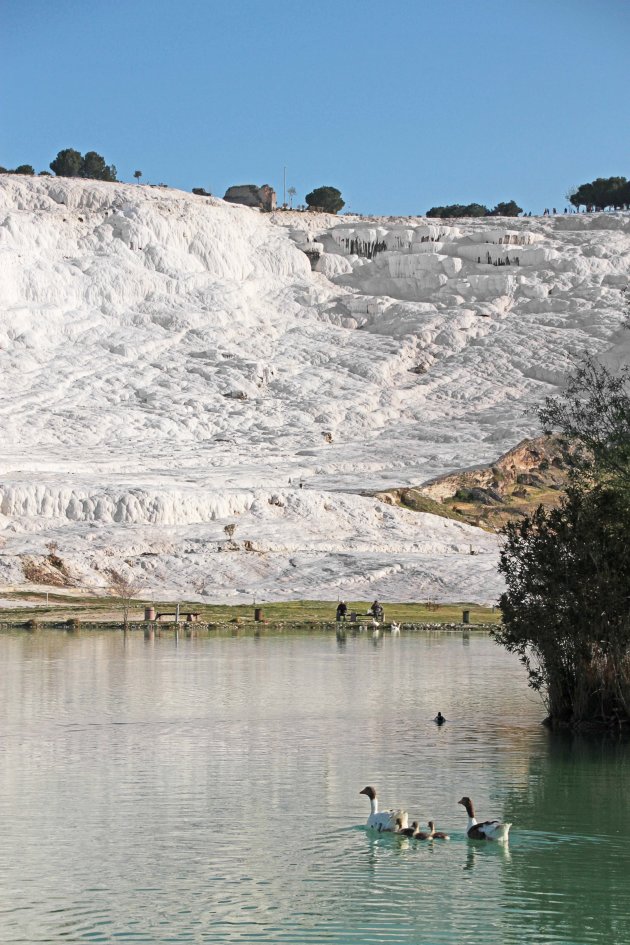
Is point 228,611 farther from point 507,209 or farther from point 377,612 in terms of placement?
point 507,209

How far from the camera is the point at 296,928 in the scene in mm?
12375

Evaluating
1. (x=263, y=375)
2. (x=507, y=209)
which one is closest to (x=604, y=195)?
(x=507, y=209)

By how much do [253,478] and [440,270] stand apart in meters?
47.5

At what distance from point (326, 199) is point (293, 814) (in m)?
136

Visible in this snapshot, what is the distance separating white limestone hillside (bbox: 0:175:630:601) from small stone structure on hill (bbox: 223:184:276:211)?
641 centimetres

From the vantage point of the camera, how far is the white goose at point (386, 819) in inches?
613

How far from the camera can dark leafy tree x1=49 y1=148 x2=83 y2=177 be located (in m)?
151

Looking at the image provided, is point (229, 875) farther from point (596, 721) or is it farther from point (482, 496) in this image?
point (482, 496)

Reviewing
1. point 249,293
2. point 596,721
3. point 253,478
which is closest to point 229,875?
point 596,721

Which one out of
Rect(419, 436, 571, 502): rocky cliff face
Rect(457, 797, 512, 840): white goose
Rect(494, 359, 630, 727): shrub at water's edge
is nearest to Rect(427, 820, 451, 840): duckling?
Rect(457, 797, 512, 840): white goose

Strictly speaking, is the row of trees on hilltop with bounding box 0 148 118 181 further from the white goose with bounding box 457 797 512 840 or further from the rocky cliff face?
the white goose with bounding box 457 797 512 840

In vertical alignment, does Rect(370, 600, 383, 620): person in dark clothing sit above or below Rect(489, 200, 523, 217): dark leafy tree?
below

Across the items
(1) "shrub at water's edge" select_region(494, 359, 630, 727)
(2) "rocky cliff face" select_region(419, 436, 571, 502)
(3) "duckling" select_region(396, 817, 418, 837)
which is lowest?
(3) "duckling" select_region(396, 817, 418, 837)

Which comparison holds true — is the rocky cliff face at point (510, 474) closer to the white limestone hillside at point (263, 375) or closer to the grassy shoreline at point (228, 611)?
the white limestone hillside at point (263, 375)
